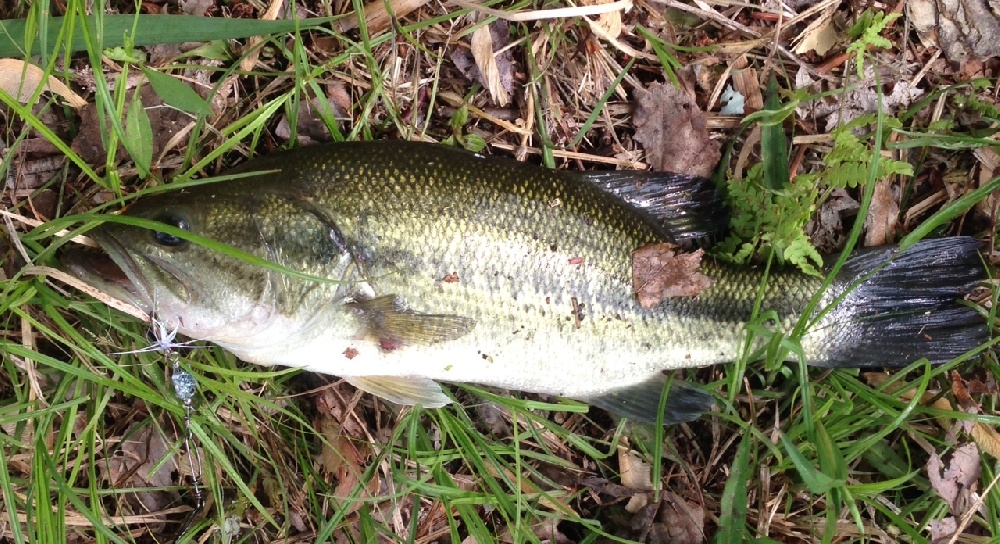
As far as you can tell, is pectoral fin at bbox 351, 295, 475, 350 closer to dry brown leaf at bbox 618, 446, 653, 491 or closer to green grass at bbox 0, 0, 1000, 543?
green grass at bbox 0, 0, 1000, 543

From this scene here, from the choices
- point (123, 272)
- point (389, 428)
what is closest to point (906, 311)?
point (389, 428)

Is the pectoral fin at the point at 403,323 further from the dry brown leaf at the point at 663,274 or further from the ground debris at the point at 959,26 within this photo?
the ground debris at the point at 959,26

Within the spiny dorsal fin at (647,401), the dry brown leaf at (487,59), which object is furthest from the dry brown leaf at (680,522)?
the dry brown leaf at (487,59)

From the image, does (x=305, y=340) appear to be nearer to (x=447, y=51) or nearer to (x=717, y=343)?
(x=447, y=51)

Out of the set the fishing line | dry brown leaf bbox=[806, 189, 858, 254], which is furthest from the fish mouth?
dry brown leaf bbox=[806, 189, 858, 254]

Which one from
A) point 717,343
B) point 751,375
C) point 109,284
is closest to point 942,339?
point 751,375

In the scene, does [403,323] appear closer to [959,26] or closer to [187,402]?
[187,402]
